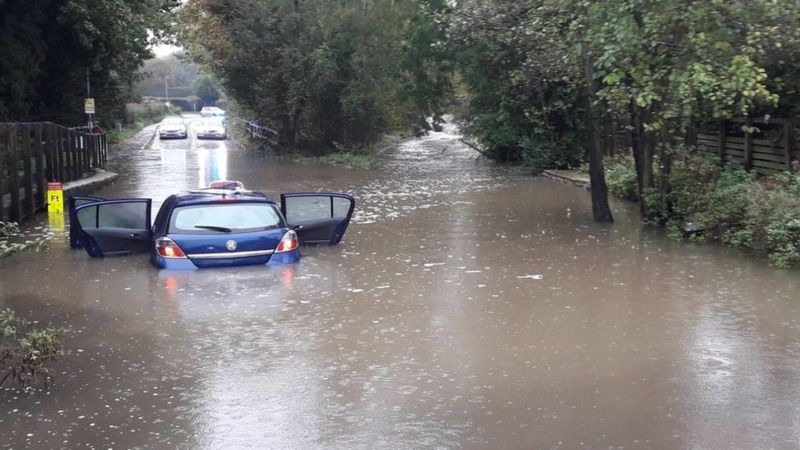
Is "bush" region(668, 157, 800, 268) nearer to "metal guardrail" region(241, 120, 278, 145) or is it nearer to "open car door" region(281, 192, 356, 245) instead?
"open car door" region(281, 192, 356, 245)

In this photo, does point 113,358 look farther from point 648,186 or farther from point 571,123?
point 571,123

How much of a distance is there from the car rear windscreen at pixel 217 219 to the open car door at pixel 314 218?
2102 mm

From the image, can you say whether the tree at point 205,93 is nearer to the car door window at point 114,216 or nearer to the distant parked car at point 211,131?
the distant parked car at point 211,131

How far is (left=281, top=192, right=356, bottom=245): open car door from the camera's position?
13.9m

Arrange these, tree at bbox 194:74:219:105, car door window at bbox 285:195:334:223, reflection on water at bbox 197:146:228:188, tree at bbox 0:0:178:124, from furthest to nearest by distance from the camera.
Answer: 1. tree at bbox 194:74:219:105
2. reflection on water at bbox 197:146:228:188
3. tree at bbox 0:0:178:124
4. car door window at bbox 285:195:334:223

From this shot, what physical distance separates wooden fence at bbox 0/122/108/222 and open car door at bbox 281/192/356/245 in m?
5.12

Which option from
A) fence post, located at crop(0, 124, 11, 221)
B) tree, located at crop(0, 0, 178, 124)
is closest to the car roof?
fence post, located at crop(0, 124, 11, 221)

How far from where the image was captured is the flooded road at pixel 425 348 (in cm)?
607

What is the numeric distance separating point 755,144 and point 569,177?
8516 mm

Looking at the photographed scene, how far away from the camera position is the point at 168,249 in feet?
37.4

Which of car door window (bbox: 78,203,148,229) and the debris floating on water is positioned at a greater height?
car door window (bbox: 78,203,148,229)

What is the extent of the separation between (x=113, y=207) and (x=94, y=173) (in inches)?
559

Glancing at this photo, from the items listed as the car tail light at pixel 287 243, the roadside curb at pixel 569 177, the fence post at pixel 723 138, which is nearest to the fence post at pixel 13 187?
the car tail light at pixel 287 243

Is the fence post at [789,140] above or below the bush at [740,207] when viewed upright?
above
